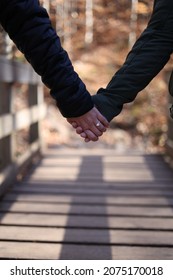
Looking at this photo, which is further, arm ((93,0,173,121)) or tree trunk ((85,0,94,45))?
tree trunk ((85,0,94,45))

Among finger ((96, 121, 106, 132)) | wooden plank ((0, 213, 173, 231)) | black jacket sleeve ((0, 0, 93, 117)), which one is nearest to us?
black jacket sleeve ((0, 0, 93, 117))

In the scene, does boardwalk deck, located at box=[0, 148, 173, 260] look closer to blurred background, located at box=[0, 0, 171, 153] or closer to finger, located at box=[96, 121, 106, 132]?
finger, located at box=[96, 121, 106, 132]

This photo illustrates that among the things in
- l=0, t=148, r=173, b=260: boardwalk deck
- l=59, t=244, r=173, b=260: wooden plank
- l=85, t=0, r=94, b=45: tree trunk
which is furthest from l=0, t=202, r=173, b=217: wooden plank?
l=85, t=0, r=94, b=45: tree trunk

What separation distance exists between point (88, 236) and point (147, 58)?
3.88ft

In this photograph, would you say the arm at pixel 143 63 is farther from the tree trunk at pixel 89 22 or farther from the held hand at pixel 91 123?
the tree trunk at pixel 89 22

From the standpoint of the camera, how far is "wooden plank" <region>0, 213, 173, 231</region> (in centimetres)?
300

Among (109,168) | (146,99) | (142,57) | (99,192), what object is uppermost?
(142,57)

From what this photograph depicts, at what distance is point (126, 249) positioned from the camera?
101 inches

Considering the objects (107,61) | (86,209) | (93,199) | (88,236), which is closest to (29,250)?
(88,236)

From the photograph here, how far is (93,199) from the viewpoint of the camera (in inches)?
148

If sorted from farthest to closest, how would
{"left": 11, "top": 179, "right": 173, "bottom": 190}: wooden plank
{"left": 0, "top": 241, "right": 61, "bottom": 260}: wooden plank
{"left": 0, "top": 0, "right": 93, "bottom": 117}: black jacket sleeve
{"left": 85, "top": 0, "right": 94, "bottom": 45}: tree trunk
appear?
{"left": 85, "top": 0, "right": 94, "bottom": 45}: tree trunk → {"left": 11, "top": 179, "right": 173, "bottom": 190}: wooden plank → {"left": 0, "top": 241, "right": 61, "bottom": 260}: wooden plank → {"left": 0, "top": 0, "right": 93, "bottom": 117}: black jacket sleeve
